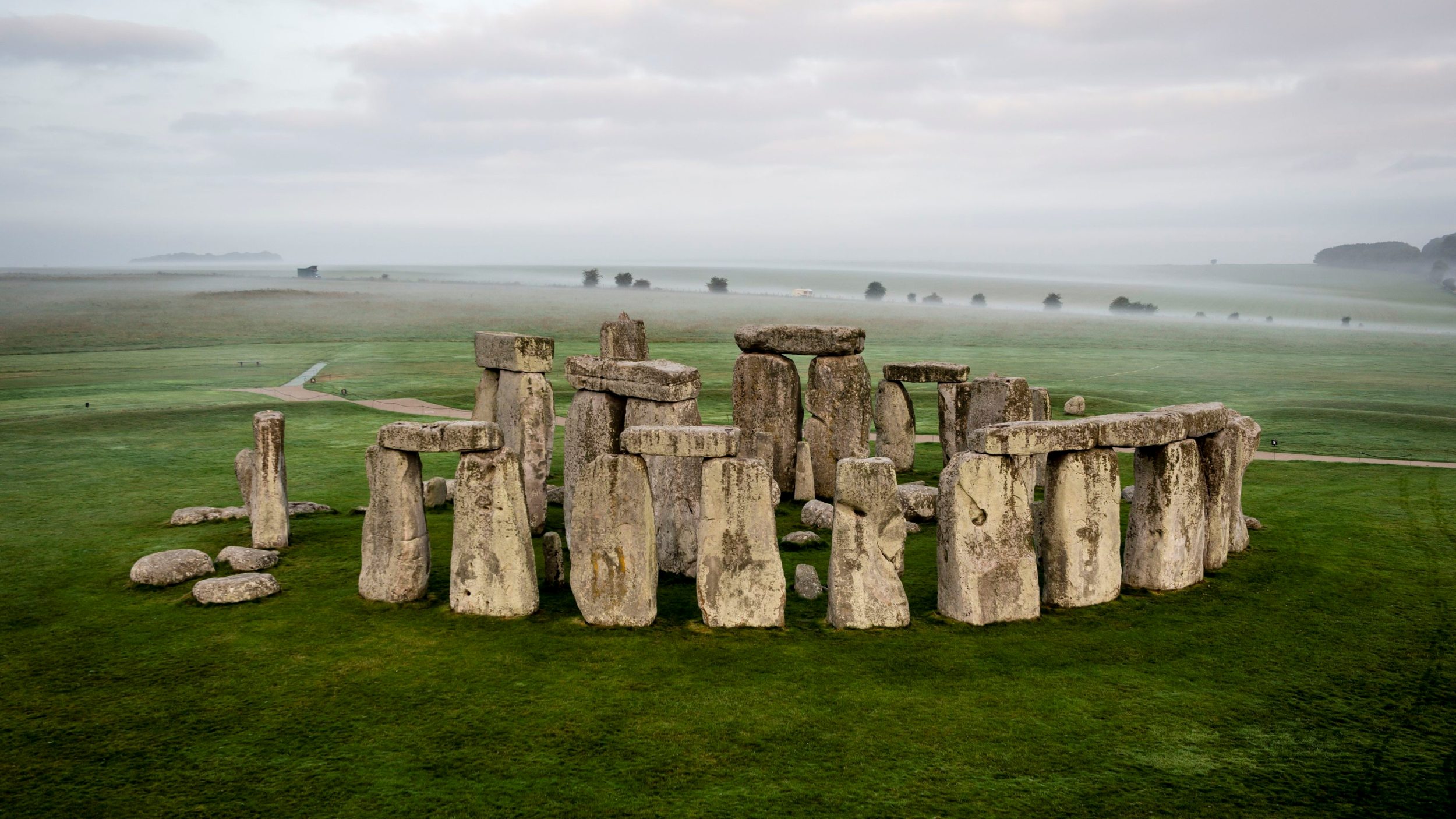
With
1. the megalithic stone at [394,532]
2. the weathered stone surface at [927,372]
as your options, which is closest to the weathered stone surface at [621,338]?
the weathered stone surface at [927,372]

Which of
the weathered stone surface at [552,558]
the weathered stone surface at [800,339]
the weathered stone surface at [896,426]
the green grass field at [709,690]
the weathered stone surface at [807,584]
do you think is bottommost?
the green grass field at [709,690]

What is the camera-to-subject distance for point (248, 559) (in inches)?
449

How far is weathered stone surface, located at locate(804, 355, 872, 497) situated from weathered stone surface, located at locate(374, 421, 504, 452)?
7.06 meters

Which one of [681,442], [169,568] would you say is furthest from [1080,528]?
[169,568]

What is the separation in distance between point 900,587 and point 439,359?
111ft

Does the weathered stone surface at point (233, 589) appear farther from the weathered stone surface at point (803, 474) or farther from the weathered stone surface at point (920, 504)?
the weathered stone surface at point (920, 504)

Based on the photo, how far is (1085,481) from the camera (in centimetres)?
1025

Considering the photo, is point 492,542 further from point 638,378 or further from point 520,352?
point 520,352

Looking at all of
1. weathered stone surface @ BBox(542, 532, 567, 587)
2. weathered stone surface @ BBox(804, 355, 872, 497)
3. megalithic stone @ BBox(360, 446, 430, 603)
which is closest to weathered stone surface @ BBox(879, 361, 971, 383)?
weathered stone surface @ BBox(804, 355, 872, 497)

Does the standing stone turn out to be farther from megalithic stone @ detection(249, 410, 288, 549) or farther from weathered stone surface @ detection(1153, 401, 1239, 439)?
weathered stone surface @ detection(1153, 401, 1239, 439)

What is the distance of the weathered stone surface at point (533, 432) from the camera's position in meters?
13.8

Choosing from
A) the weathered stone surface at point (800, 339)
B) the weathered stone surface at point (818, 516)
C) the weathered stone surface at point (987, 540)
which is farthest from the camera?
the weathered stone surface at point (800, 339)

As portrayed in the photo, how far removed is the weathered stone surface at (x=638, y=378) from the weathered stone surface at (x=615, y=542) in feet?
6.81

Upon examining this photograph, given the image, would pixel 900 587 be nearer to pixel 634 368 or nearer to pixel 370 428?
pixel 634 368
